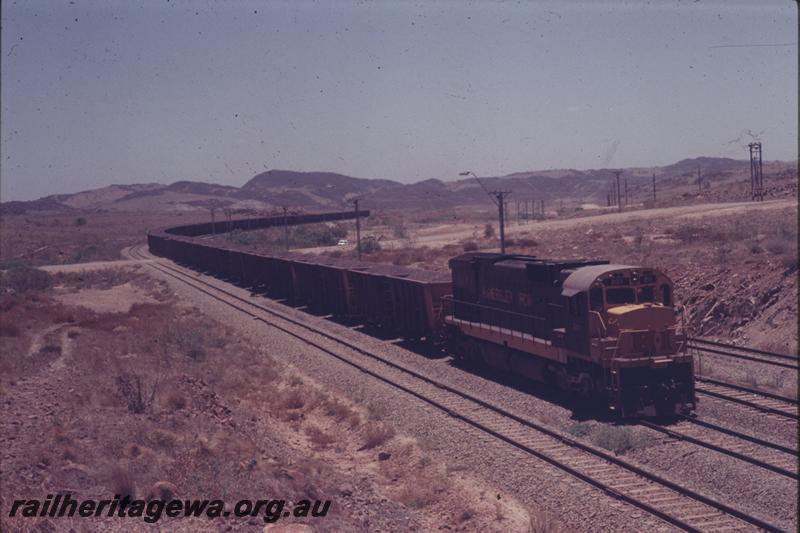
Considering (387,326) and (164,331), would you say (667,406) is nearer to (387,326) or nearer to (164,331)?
(387,326)

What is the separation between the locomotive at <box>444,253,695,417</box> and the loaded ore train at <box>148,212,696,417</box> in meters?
0.02

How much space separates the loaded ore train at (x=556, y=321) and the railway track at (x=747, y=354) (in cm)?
418

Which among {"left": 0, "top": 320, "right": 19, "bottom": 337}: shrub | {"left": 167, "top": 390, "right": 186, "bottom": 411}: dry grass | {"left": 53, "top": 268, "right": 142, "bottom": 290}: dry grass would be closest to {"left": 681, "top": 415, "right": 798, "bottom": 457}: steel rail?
{"left": 167, "top": 390, "right": 186, "bottom": 411}: dry grass

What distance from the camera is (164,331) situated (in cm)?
3064

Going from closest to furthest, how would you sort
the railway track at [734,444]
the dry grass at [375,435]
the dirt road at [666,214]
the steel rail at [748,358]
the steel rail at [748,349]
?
the railway track at [734,444] < the dry grass at [375,435] < the steel rail at [748,358] < the steel rail at [748,349] < the dirt road at [666,214]

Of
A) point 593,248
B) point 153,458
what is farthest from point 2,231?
point 153,458

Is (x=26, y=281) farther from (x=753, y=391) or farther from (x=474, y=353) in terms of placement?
(x=753, y=391)

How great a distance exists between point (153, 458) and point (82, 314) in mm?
26849

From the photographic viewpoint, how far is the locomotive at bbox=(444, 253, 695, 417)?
1712cm

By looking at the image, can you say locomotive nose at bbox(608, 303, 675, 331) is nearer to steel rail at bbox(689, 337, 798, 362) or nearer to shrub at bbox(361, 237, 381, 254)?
steel rail at bbox(689, 337, 798, 362)

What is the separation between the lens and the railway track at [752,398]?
55.6 ft

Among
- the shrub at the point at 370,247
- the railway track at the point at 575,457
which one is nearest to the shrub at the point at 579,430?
the railway track at the point at 575,457

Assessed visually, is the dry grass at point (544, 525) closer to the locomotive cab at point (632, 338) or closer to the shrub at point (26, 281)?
the locomotive cab at point (632, 338)

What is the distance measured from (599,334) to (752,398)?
4453mm
